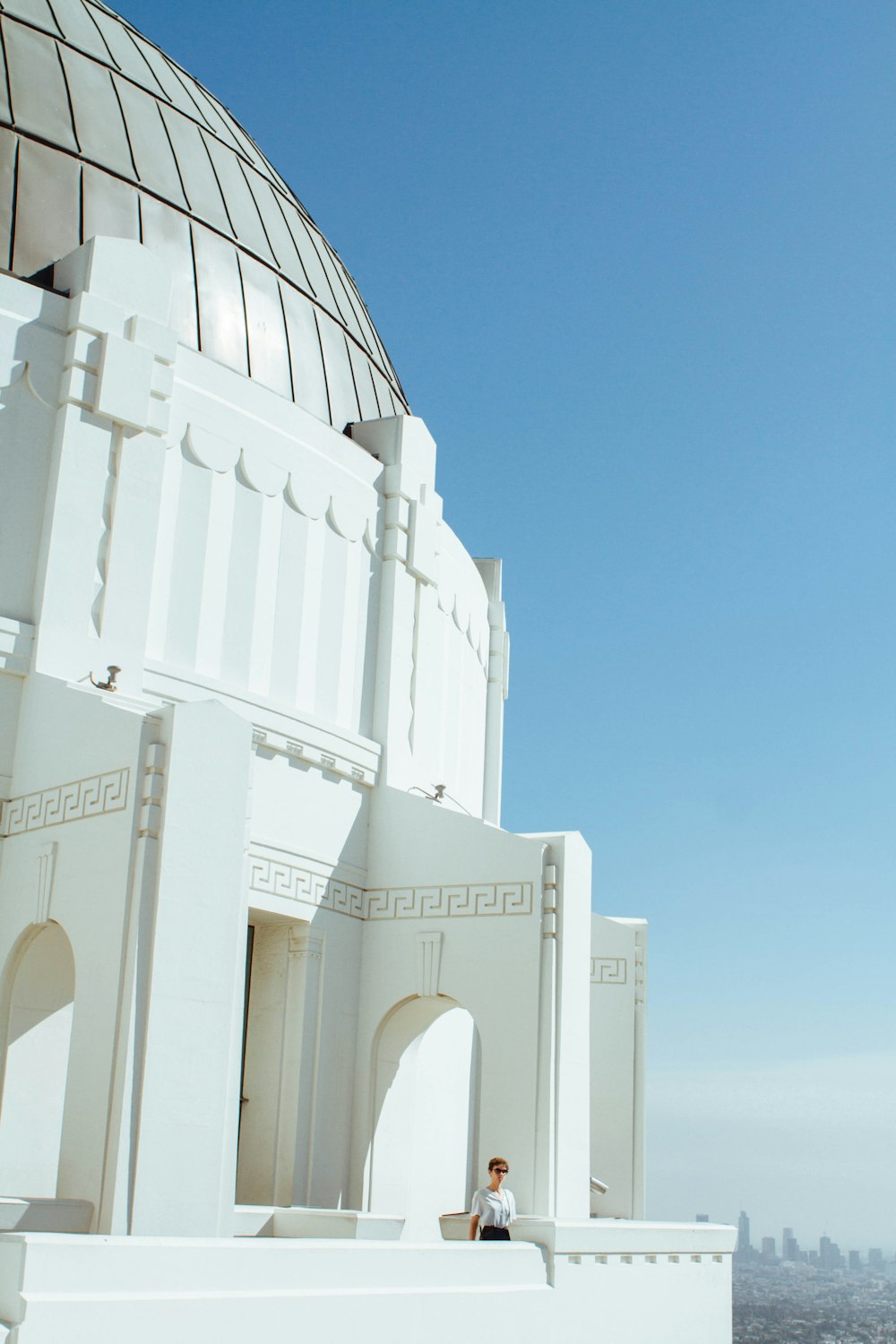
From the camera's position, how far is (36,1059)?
10242mm

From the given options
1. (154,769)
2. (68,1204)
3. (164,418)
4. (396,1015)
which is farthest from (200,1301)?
(164,418)

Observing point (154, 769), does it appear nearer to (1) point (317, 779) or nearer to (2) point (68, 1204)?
(2) point (68, 1204)

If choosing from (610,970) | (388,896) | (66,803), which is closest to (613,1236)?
(388,896)

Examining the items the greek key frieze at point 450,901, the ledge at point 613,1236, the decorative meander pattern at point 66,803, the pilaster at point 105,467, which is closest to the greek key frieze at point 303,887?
the greek key frieze at point 450,901

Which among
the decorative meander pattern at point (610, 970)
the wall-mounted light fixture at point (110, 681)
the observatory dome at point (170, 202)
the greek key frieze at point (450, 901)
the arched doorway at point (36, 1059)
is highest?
the observatory dome at point (170, 202)

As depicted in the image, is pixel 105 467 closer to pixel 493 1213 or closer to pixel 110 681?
pixel 110 681

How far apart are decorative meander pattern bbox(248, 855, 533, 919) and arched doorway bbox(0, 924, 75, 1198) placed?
6.36 ft

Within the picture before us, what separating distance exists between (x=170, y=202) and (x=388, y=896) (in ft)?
23.3

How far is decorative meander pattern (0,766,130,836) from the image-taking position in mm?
9266

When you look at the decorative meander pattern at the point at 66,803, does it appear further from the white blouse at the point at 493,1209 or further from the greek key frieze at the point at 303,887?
the white blouse at the point at 493,1209

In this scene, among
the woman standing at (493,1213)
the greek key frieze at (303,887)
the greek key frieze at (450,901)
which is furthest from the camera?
the greek key frieze at (303,887)

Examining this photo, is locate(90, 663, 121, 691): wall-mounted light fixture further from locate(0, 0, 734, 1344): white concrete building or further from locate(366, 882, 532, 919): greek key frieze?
locate(366, 882, 532, 919): greek key frieze

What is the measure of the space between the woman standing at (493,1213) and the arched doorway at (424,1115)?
2.36 m

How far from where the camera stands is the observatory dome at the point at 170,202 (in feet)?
43.9
